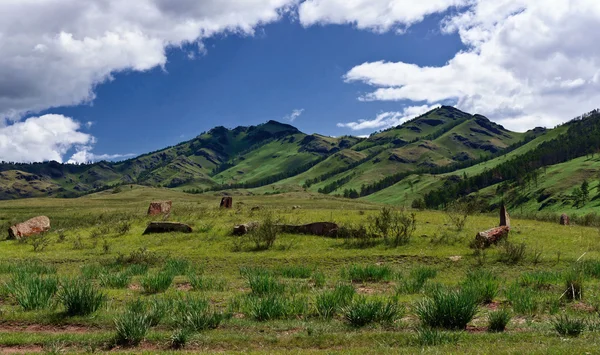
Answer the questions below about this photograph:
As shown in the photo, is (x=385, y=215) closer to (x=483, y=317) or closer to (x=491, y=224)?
(x=491, y=224)

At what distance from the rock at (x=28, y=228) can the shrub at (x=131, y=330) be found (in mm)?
35084

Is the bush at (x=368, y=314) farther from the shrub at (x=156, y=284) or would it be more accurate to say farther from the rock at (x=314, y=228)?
the rock at (x=314, y=228)

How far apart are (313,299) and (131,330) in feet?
20.1

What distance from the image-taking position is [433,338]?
30.7 ft

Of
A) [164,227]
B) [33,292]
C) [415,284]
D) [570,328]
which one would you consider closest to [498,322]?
[570,328]

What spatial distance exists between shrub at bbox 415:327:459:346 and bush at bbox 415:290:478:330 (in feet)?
3.45

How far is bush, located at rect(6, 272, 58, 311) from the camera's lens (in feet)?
42.8

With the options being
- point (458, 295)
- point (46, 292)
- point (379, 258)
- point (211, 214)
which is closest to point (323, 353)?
point (458, 295)

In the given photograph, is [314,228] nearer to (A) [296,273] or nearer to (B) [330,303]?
(A) [296,273]

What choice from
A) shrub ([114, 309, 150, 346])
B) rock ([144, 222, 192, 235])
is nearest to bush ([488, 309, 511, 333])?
shrub ([114, 309, 150, 346])

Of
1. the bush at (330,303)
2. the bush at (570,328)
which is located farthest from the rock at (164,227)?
the bush at (570,328)

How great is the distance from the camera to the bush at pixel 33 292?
13.0 metres

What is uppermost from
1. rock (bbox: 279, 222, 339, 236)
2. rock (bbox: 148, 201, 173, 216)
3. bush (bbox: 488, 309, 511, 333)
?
rock (bbox: 148, 201, 173, 216)

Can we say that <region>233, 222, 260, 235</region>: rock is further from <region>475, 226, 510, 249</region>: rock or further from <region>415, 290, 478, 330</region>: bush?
<region>415, 290, 478, 330</region>: bush
